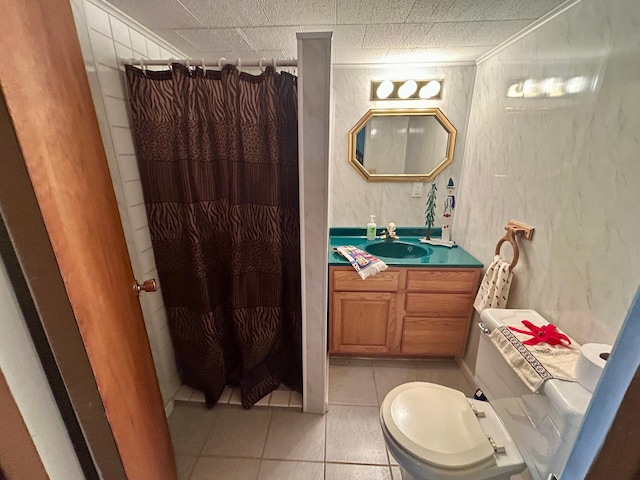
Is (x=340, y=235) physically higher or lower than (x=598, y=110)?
lower

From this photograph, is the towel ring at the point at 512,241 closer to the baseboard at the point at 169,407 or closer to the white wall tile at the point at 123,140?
the white wall tile at the point at 123,140

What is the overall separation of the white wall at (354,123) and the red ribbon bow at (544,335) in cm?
124

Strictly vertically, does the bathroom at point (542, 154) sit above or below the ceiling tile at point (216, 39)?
below

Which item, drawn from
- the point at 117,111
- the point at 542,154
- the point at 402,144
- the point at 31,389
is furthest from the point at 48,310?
the point at 402,144

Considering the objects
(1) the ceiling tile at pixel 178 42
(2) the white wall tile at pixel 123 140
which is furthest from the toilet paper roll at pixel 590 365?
(1) the ceiling tile at pixel 178 42

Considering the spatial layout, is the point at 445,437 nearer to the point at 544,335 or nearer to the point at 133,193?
the point at 544,335

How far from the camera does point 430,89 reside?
75.5 inches

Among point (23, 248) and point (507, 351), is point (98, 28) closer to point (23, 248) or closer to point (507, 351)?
point (23, 248)

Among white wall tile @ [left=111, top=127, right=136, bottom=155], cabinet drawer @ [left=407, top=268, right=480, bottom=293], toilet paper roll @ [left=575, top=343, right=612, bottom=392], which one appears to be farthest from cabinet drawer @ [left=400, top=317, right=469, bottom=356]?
white wall tile @ [left=111, top=127, right=136, bottom=155]

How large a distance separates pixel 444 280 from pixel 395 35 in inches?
57.2

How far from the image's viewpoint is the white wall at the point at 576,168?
90cm

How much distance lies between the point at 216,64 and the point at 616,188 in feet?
5.43

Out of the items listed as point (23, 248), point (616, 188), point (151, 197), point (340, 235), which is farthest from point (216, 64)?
point (616, 188)

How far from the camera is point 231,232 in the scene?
1.41 m
